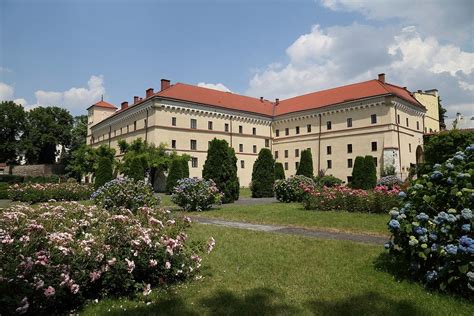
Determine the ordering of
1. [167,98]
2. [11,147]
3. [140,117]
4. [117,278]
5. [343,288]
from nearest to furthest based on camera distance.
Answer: [117,278], [343,288], [167,98], [140,117], [11,147]

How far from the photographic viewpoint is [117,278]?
4.55m

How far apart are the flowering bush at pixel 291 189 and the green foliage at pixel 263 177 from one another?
468 centimetres

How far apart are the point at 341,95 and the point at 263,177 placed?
25.1m

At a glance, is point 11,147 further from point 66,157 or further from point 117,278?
point 117,278

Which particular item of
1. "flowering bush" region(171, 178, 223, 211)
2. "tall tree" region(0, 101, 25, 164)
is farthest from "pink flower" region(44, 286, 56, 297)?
"tall tree" region(0, 101, 25, 164)

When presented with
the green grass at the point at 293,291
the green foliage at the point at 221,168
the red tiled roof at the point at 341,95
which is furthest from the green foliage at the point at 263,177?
the red tiled roof at the point at 341,95

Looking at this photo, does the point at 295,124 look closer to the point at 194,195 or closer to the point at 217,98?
the point at 217,98

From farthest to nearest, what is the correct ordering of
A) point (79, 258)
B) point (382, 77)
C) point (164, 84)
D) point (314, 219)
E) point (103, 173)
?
point (164, 84), point (382, 77), point (103, 173), point (314, 219), point (79, 258)

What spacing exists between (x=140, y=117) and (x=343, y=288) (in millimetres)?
40289

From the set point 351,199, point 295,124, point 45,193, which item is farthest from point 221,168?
point 295,124

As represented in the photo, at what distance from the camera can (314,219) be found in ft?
40.0

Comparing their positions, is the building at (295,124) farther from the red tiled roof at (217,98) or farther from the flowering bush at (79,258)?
the flowering bush at (79,258)

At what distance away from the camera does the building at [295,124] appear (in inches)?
1532

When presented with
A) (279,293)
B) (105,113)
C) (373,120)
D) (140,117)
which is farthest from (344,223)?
(105,113)
